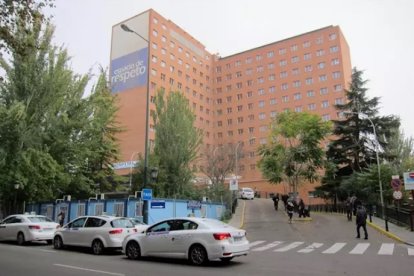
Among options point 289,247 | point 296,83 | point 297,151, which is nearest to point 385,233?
point 289,247

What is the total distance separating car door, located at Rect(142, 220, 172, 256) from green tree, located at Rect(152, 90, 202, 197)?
2156 centimetres

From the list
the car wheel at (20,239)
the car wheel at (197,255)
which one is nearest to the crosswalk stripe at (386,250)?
the car wheel at (197,255)

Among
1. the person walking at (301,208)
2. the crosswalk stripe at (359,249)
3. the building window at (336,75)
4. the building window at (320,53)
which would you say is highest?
the building window at (320,53)

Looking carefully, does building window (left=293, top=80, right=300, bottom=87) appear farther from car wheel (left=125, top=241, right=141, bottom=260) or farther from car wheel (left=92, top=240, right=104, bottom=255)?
car wheel (left=125, top=241, right=141, bottom=260)

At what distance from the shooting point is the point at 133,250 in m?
13.1

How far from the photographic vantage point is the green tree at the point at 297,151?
39469 millimetres

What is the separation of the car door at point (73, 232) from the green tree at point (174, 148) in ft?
59.9

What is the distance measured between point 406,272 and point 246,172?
72.9 meters

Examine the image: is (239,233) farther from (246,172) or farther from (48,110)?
(246,172)

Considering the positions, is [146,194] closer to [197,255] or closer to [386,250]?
[197,255]

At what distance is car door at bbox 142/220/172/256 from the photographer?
40.3ft

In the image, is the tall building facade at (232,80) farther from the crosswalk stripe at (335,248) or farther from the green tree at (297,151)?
the crosswalk stripe at (335,248)

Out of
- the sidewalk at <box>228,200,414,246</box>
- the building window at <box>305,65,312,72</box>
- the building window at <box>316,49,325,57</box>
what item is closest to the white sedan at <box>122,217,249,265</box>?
the sidewalk at <box>228,200,414,246</box>

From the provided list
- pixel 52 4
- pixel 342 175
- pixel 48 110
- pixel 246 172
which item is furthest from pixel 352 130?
pixel 246 172
